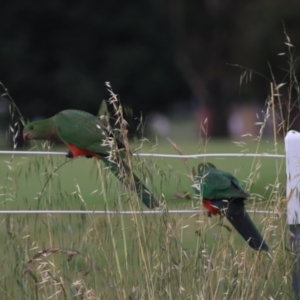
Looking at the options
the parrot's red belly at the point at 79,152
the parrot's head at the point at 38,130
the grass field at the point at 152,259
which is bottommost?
the grass field at the point at 152,259

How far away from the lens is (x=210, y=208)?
3729 mm

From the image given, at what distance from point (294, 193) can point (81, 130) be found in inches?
48.4

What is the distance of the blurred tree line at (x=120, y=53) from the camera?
23.9m

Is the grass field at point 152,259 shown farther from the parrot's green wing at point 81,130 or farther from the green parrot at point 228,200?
the parrot's green wing at point 81,130

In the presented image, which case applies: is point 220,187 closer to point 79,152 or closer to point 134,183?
point 134,183

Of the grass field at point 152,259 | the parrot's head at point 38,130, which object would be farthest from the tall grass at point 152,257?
the parrot's head at point 38,130

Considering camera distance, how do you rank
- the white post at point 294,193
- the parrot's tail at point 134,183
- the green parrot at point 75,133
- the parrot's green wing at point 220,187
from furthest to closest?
the green parrot at point 75,133 → the parrot's green wing at point 220,187 → the white post at point 294,193 → the parrot's tail at point 134,183

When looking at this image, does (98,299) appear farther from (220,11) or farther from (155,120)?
(155,120)

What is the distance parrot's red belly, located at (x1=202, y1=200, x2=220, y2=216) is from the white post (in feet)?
1.08

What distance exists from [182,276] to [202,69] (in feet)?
69.2

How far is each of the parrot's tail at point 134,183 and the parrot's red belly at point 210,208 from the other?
334mm

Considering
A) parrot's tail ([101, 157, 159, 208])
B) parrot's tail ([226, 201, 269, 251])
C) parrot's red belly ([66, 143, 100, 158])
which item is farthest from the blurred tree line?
parrot's tail ([101, 157, 159, 208])

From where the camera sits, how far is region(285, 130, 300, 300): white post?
11.5ft

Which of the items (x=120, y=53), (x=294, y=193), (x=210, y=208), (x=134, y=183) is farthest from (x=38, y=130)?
(x=120, y=53)
